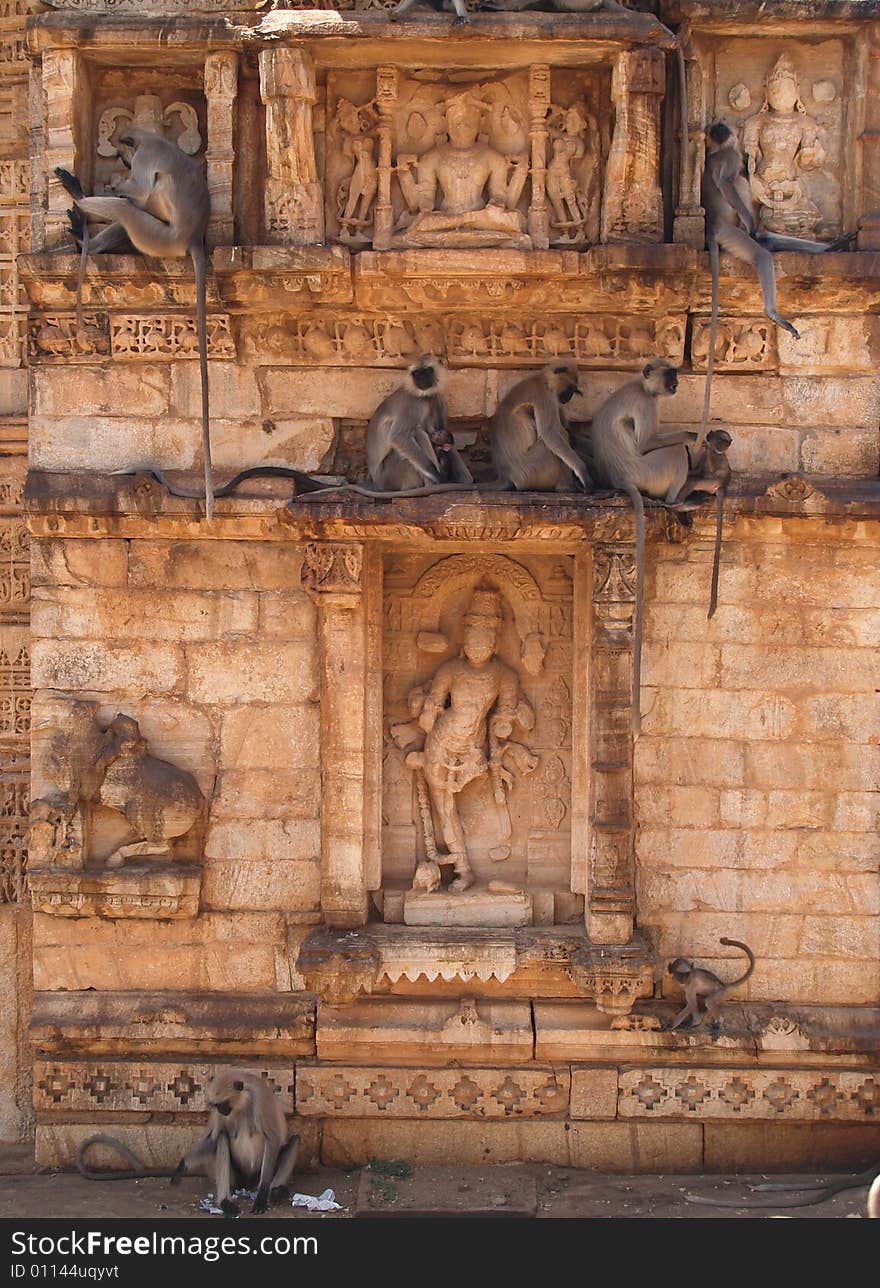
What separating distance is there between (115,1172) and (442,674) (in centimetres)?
348

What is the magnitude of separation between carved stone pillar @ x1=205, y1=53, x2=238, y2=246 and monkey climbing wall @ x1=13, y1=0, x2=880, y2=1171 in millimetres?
21

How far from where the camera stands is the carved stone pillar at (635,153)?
8.05 meters

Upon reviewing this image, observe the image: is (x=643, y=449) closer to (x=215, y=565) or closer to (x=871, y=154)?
(x=871, y=154)

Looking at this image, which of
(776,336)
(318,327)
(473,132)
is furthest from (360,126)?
(776,336)

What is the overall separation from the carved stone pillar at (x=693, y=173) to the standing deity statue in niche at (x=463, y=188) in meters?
0.90

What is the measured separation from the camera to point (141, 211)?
8.07m

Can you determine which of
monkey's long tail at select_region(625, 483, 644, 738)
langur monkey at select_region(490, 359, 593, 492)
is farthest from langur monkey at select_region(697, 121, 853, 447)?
langur monkey at select_region(490, 359, 593, 492)

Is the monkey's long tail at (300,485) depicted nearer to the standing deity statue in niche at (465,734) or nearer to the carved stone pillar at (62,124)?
the standing deity statue in niche at (465,734)

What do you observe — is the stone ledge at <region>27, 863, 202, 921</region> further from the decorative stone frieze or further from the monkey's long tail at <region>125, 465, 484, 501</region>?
the monkey's long tail at <region>125, 465, 484, 501</region>

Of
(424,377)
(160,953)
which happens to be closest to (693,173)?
(424,377)

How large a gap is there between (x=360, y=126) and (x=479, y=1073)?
Answer: 5.55m

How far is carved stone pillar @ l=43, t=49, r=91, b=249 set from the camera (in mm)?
8297

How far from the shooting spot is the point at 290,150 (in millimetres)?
8125

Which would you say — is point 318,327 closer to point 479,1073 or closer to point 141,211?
point 141,211
